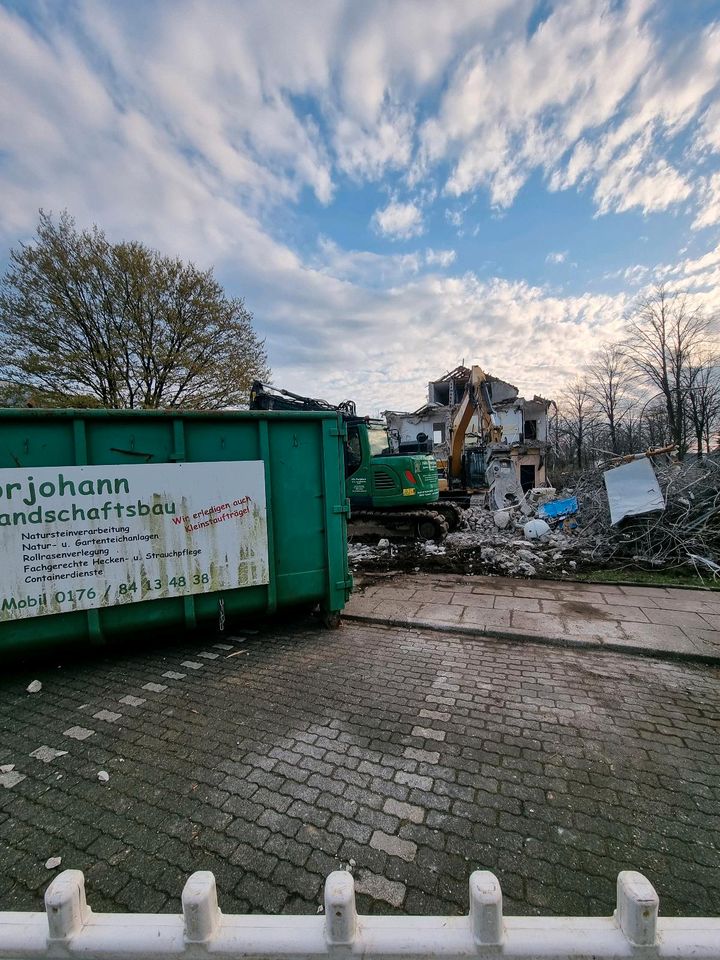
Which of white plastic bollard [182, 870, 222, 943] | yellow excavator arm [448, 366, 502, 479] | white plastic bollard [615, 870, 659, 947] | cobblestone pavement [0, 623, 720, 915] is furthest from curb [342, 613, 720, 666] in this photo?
yellow excavator arm [448, 366, 502, 479]

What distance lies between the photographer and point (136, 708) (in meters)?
3.32

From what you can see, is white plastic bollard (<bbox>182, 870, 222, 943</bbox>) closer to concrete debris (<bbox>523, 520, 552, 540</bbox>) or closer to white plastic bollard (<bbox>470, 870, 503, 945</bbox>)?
white plastic bollard (<bbox>470, 870, 503, 945</bbox>)

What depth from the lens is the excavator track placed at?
995cm

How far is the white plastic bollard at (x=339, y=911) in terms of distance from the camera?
121 cm

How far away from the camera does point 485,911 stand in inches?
47.2

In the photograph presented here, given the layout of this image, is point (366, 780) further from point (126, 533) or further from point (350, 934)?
point (126, 533)

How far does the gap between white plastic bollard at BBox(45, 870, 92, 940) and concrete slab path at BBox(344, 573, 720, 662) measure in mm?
4098

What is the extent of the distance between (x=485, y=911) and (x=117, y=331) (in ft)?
60.3

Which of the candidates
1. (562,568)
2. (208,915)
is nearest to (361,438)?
(562,568)

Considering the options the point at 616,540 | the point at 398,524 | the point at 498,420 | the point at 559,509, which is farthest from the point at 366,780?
the point at 498,420

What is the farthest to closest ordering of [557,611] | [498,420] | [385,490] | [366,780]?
1. [498,420]
2. [385,490]
3. [557,611]
4. [366,780]

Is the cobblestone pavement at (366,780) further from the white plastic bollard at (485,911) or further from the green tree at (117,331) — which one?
the green tree at (117,331)

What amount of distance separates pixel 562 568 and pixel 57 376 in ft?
55.3

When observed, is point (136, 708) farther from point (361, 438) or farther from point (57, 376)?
point (57, 376)
